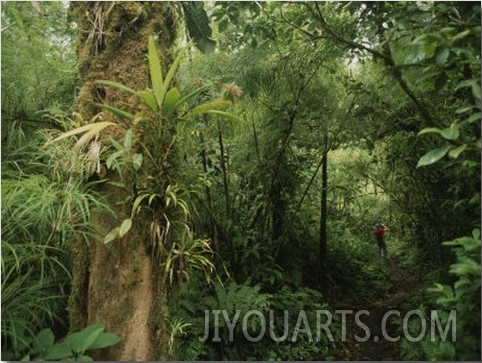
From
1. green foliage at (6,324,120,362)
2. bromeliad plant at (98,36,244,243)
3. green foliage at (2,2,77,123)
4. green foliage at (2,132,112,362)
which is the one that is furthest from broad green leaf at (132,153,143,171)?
green foliage at (6,324,120,362)

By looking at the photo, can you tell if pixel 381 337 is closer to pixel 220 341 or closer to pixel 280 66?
pixel 220 341

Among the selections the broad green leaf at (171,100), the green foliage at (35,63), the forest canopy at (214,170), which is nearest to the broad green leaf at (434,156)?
the forest canopy at (214,170)

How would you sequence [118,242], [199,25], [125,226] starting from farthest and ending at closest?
1. [199,25]
2. [118,242]
3. [125,226]

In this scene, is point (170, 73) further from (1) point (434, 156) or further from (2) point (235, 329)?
(2) point (235, 329)

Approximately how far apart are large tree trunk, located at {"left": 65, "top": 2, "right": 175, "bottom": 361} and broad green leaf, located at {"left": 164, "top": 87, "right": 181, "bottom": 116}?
33cm

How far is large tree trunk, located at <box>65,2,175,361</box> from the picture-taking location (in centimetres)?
217

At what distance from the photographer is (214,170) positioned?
13.6 ft

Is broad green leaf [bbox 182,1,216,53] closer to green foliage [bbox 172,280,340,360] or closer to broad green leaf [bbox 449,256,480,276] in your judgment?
green foliage [bbox 172,280,340,360]

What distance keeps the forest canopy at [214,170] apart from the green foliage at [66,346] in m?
0.01

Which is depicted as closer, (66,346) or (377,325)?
(66,346)

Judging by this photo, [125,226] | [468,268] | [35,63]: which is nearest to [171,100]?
[125,226]

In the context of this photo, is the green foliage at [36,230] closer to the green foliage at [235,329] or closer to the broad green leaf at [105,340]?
the broad green leaf at [105,340]

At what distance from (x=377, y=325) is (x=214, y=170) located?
2.53 meters

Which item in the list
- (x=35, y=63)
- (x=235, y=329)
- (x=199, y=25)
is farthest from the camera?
(x=235, y=329)
